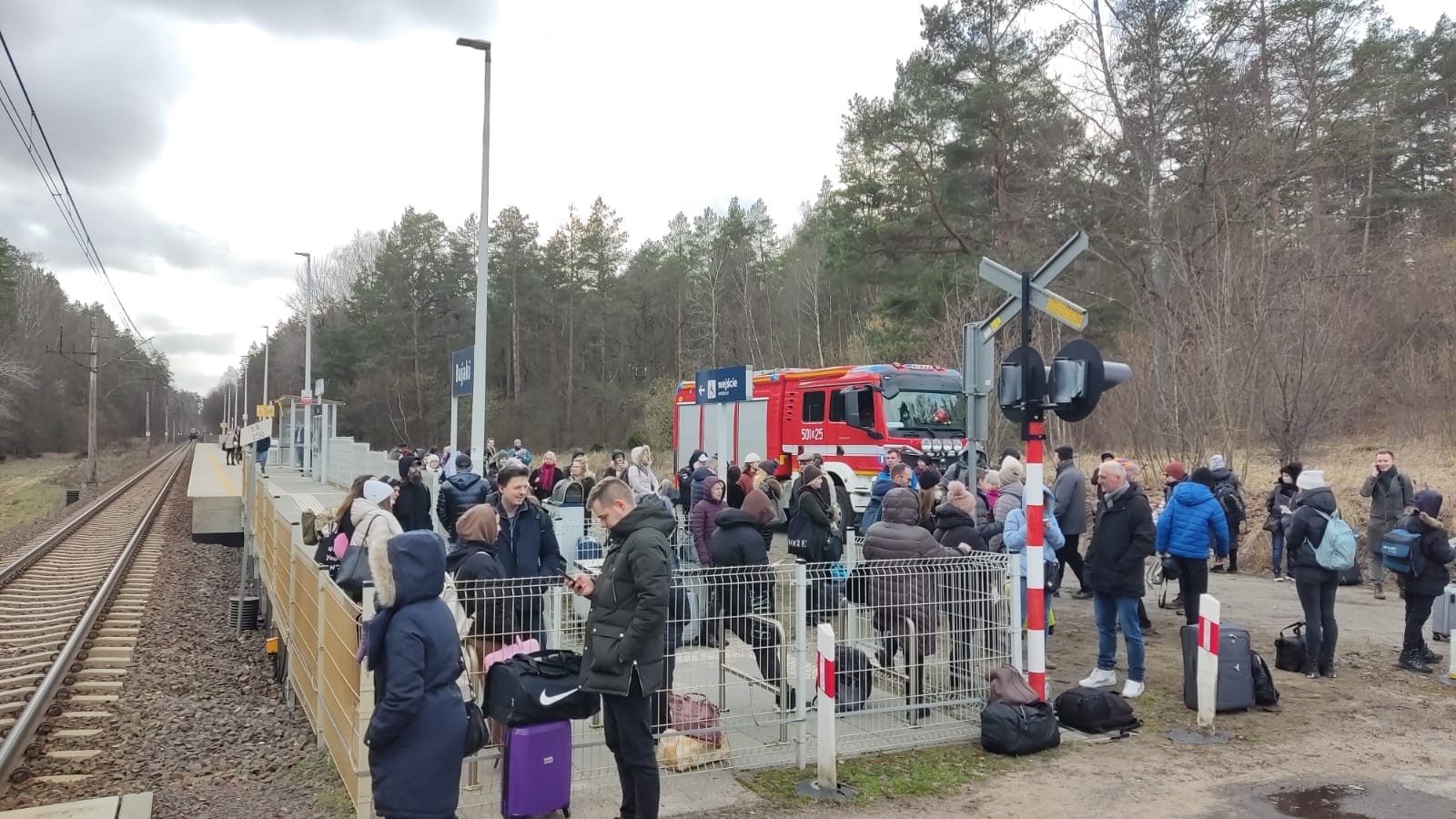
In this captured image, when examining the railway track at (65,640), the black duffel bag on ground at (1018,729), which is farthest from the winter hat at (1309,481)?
the railway track at (65,640)

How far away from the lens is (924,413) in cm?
1858

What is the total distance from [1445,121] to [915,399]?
24326mm

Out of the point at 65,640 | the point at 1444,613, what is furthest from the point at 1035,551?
the point at 65,640

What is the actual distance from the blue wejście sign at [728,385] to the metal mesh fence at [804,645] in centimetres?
451

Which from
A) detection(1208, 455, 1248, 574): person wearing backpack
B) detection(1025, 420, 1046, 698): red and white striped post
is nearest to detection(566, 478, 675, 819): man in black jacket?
detection(1025, 420, 1046, 698): red and white striped post

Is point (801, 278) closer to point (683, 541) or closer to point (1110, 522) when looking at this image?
point (683, 541)

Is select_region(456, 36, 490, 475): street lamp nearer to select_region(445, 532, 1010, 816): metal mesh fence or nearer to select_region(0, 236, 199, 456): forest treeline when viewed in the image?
select_region(445, 532, 1010, 816): metal mesh fence

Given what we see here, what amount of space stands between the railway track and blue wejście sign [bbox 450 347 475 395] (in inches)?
198

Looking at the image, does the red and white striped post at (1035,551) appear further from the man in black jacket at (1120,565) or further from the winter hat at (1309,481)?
the winter hat at (1309,481)

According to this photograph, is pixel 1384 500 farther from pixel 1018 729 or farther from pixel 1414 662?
Result: pixel 1018 729

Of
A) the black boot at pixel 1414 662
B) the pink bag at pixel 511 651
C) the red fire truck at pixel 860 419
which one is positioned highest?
the red fire truck at pixel 860 419

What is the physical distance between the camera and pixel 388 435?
5875 cm

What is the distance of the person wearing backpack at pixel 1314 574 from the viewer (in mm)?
8234

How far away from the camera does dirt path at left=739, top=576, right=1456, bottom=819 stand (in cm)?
554
